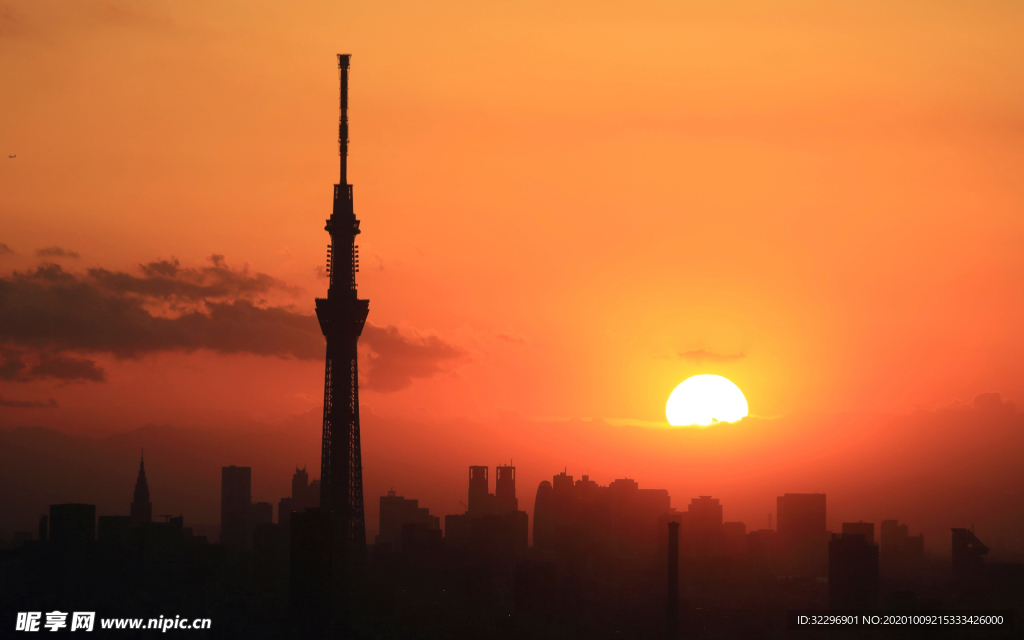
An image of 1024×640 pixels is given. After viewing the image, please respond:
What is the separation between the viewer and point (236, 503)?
150 m

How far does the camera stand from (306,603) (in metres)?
84.6

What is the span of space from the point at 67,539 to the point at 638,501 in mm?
74267

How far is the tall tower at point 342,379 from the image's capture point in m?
103

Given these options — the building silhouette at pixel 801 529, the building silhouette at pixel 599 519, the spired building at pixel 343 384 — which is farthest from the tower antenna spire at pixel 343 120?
the building silhouette at pixel 801 529

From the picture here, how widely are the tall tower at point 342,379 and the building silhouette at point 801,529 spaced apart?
170 feet

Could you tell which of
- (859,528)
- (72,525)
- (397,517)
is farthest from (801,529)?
(72,525)

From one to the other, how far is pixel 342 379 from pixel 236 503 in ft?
173

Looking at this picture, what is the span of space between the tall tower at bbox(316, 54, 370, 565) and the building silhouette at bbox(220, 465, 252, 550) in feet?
138

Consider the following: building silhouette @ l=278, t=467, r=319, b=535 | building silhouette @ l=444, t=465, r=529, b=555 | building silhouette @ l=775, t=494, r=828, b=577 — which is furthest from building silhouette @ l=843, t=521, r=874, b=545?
building silhouette @ l=278, t=467, r=319, b=535

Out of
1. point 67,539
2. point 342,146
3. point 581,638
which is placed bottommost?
point 581,638

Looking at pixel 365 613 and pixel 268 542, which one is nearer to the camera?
pixel 365 613

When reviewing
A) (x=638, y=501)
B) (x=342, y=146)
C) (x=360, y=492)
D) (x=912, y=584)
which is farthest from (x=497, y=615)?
(x=638, y=501)

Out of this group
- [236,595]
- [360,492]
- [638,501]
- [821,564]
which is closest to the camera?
[236,595]

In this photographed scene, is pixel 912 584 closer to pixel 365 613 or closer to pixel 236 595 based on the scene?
pixel 365 613
